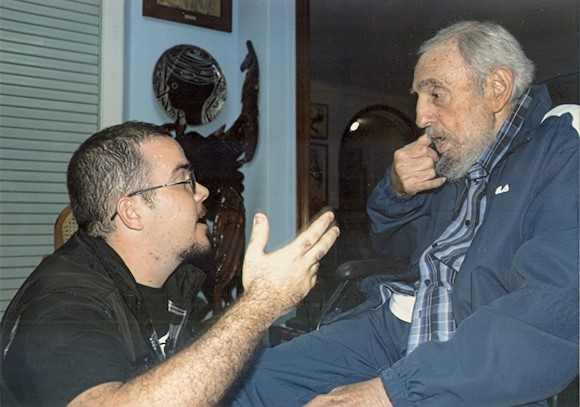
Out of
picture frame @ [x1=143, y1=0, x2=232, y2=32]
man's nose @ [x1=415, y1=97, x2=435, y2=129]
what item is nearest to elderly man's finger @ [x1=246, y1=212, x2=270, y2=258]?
man's nose @ [x1=415, y1=97, x2=435, y2=129]

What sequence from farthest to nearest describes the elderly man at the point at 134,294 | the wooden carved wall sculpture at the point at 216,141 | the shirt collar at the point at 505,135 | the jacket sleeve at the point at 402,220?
the wooden carved wall sculpture at the point at 216,141
the jacket sleeve at the point at 402,220
the shirt collar at the point at 505,135
the elderly man at the point at 134,294

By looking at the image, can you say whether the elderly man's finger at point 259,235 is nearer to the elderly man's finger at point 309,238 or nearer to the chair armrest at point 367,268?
the elderly man's finger at point 309,238

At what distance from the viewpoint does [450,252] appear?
0.70 metres

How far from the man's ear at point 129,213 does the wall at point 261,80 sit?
0.74ft

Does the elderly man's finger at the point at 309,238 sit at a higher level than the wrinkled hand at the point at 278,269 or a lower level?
higher

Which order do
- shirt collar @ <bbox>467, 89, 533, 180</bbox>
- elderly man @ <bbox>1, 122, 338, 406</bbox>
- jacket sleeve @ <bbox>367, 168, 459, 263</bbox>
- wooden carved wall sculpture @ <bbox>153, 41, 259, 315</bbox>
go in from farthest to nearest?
wooden carved wall sculpture @ <bbox>153, 41, 259, 315</bbox> < jacket sleeve @ <bbox>367, 168, 459, 263</bbox> < shirt collar @ <bbox>467, 89, 533, 180</bbox> < elderly man @ <bbox>1, 122, 338, 406</bbox>

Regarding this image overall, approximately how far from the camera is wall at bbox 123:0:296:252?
3.12 feet

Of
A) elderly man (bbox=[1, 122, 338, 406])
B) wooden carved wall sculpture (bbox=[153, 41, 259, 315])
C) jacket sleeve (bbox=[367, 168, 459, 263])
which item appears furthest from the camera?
wooden carved wall sculpture (bbox=[153, 41, 259, 315])

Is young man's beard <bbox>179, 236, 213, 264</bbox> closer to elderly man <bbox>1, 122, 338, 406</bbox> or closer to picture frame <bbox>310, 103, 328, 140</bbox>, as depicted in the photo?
elderly man <bbox>1, 122, 338, 406</bbox>

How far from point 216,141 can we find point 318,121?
0.51m

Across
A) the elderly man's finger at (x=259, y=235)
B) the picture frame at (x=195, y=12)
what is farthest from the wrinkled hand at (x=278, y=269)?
the picture frame at (x=195, y=12)

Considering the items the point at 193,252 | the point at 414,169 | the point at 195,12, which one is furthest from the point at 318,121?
the point at 195,12

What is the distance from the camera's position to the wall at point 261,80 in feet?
3.12

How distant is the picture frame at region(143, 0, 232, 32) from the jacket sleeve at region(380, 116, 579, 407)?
61cm
